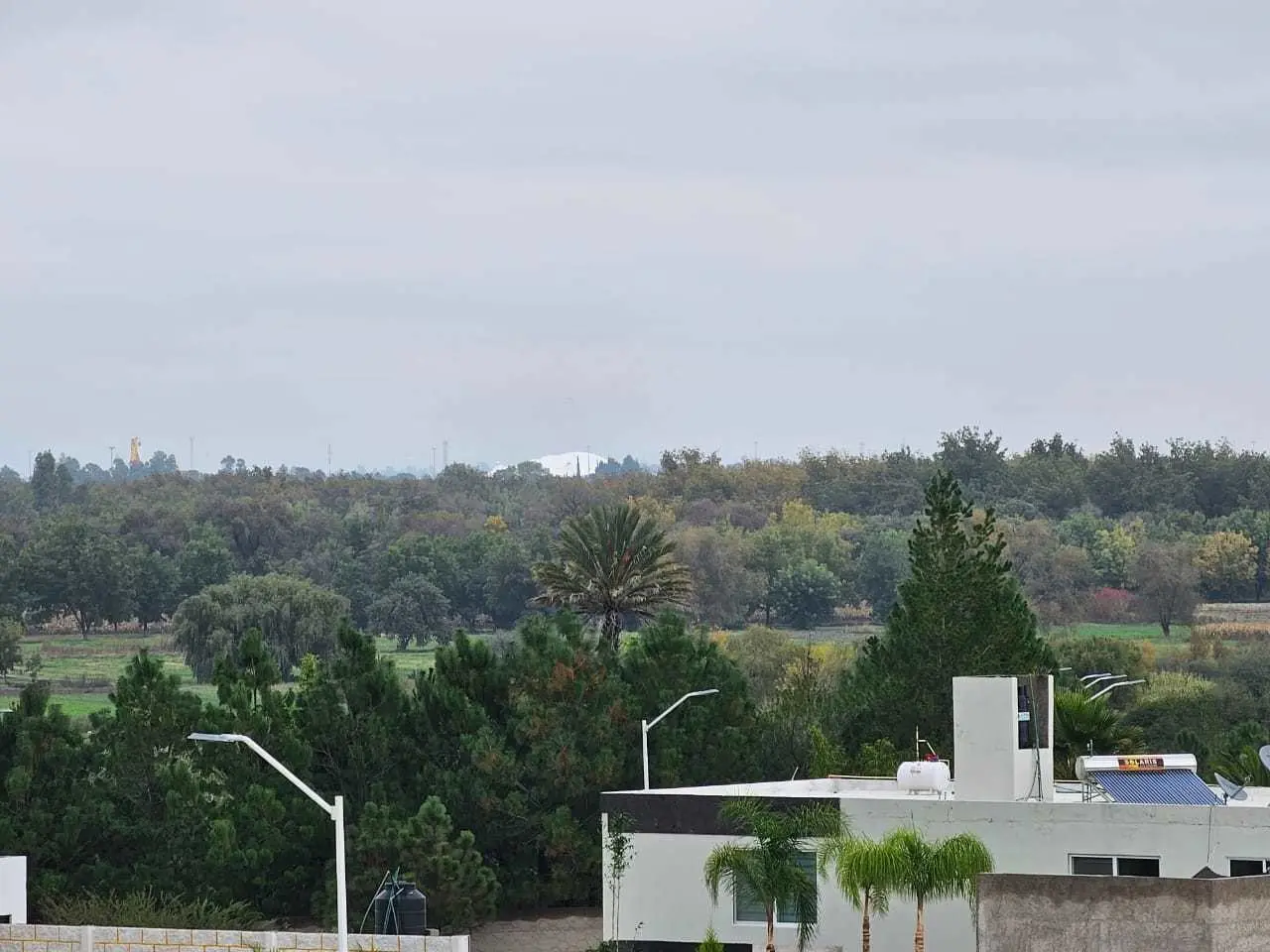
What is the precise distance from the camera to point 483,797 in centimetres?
6306

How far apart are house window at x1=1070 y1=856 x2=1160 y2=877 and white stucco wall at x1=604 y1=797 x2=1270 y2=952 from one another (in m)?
0.14

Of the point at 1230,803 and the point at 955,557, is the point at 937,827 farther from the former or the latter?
the point at 955,557

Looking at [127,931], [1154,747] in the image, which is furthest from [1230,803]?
[1154,747]

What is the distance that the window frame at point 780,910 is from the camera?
43.8 m

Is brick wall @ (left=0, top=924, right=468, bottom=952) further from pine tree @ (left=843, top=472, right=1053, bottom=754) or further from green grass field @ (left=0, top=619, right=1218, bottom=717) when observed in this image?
green grass field @ (left=0, top=619, right=1218, bottom=717)

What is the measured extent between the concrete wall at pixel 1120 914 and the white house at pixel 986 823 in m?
5.96

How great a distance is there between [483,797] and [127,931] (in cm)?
1922

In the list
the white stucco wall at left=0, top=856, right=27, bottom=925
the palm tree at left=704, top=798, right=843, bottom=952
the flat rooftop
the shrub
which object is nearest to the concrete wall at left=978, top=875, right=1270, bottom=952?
the flat rooftop

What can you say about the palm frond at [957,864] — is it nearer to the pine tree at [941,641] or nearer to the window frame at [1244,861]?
the window frame at [1244,861]

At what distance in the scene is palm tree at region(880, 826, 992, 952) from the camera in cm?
4034

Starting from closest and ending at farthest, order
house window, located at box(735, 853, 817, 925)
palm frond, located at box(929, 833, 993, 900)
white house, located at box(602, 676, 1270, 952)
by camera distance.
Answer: palm frond, located at box(929, 833, 993, 900) → white house, located at box(602, 676, 1270, 952) → house window, located at box(735, 853, 817, 925)

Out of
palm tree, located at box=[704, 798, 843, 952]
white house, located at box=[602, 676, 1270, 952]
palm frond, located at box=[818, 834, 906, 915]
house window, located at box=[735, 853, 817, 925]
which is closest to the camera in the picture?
palm frond, located at box=[818, 834, 906, 915]

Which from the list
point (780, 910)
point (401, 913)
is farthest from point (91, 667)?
point (780, 910)

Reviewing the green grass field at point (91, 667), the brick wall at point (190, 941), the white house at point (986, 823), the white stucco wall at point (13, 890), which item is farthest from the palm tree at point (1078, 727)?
the green grass field at point (91, 667)
